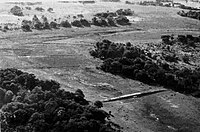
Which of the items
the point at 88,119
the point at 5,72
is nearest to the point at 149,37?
the point at 5,72

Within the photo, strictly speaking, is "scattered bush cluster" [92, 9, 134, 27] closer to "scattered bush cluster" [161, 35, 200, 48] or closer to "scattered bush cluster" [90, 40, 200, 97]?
"scattered bush cluster" [161, 35, 200, 48]

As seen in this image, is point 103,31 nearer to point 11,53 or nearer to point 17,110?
point 11,53

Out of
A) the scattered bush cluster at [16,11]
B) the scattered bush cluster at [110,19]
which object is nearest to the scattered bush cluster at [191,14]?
the scattered bush cluster at [110,19]

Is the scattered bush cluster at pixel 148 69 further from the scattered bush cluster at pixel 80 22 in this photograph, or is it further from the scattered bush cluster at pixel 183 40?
the scattered bush cluster at pixel 80 22

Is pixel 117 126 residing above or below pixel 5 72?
below

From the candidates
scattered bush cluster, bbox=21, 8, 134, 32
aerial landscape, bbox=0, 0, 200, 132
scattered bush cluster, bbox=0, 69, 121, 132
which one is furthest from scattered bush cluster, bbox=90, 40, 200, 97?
scattered bush cluster, bbox=21, 8, 134, 32

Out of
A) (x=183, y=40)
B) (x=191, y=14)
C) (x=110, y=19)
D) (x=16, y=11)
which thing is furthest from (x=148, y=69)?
(x=191, y=14)
